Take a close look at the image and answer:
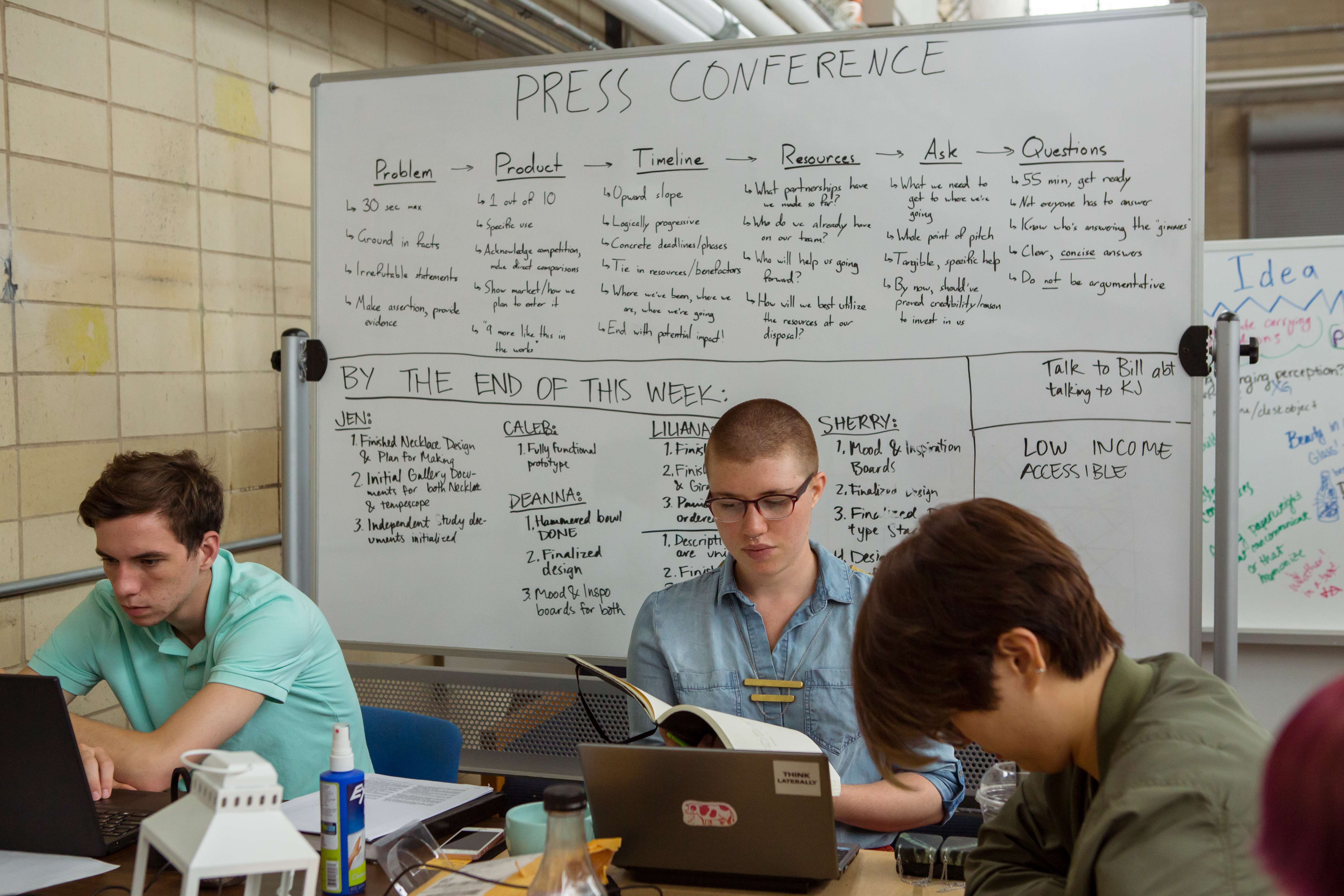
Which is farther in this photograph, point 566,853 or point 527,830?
point 527,830

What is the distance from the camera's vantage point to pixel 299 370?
2742 millimetres

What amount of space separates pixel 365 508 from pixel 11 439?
2.57ft

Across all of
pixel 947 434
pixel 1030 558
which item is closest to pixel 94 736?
pixel 1030 558

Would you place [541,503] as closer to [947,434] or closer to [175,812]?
[947,434]

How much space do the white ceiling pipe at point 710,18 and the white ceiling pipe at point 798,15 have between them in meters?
0.17

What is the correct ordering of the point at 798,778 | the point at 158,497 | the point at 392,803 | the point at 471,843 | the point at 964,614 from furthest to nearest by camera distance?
the point at 158,497
the point at 392,803
the point at 471,843
the point at 798,778
the point at 964,614

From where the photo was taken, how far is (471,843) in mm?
1496

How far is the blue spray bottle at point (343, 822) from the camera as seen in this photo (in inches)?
50.3

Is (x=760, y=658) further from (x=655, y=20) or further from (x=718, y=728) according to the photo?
(x=655, y=20)

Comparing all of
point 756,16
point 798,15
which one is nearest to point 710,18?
point 756,16

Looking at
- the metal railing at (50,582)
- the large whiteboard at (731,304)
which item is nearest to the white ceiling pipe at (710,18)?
the large whiteboard at (731,304)

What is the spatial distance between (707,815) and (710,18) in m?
3.04

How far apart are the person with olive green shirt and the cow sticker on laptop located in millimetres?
214

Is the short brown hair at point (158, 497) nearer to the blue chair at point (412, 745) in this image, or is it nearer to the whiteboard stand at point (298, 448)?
the blue chair at point (412, 745)
